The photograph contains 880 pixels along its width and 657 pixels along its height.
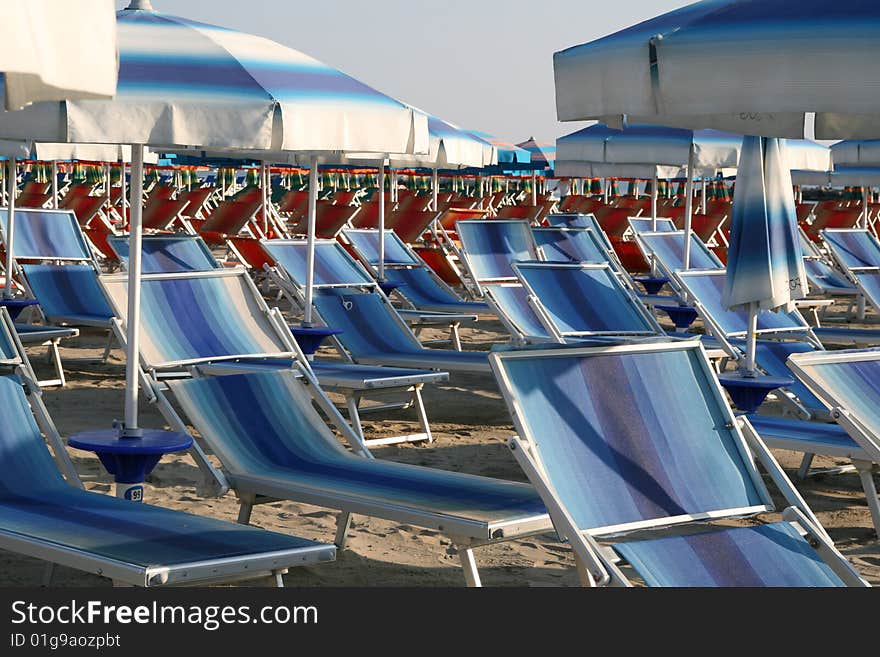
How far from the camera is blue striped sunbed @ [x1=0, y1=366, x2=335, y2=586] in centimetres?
296

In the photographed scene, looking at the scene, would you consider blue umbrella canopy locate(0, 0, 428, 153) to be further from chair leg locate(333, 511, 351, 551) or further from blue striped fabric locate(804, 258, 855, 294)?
blue striped fabric locate(804, 258, 855, 294)

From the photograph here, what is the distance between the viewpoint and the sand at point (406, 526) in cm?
406

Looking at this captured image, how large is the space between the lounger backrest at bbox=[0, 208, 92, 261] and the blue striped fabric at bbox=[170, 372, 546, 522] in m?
4.39

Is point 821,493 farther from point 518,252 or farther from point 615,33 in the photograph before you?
point 518,252

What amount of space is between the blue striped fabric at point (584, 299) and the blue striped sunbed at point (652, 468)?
329 cm

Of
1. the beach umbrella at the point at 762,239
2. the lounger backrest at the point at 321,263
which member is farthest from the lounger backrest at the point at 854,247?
the beach umbrella at the point at 762,239

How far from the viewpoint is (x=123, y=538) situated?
3.19 meters

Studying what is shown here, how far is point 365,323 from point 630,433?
11.5ft

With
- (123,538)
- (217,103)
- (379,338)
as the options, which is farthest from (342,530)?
(379,338)

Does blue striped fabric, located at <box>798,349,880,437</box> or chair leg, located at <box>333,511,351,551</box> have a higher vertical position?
blue striped fabric, located at <box>798,349,880,437</box>

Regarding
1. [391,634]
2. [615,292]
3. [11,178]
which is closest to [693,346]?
[391,634]

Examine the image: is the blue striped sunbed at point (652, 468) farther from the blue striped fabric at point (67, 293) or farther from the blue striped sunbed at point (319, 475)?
the blue striped fabric at point (67, 293)

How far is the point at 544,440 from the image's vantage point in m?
3.30

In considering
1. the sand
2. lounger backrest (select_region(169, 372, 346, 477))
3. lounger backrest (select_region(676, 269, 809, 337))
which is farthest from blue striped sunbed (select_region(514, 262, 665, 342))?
lounger backrest (select_region(169, 372, 346, 477))
